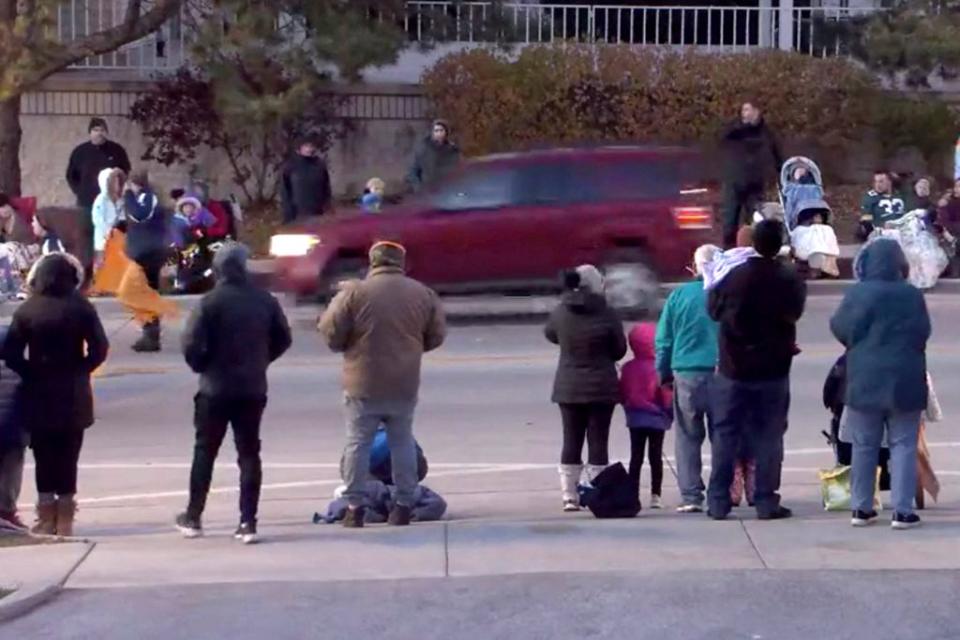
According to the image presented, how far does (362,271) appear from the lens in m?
19.5

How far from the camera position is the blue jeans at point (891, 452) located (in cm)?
1051

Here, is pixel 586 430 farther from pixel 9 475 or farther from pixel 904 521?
pixel 9 475

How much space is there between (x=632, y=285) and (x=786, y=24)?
1179 cm

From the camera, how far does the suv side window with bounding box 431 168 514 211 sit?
19656 millimetres

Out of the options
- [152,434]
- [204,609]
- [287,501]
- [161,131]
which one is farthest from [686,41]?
[204,609]

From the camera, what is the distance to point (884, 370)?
10.3m

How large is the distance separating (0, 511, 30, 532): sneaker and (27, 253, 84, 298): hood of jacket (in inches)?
50.1

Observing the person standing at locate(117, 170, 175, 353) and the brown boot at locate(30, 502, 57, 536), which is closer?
the brown boot at locate(30, 502, 57, 536)

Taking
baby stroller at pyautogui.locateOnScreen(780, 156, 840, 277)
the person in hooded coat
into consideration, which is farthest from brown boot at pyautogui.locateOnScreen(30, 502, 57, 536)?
baby stroller at pyautogui.locateOnScreen(780, 156, 840, 277)

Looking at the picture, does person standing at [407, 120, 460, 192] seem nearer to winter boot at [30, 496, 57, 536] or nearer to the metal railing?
the metal railing

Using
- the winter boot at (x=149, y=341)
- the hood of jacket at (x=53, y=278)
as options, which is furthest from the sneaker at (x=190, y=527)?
the winter boot at (x=149, y=341)

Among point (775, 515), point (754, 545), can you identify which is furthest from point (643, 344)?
point (754, 545)

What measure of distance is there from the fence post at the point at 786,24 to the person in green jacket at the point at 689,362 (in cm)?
1933

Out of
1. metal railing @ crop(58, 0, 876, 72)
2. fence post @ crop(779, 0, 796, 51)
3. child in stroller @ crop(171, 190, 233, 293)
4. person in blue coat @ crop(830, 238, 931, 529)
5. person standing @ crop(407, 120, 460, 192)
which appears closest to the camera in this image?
person in blue coat @ crop(830, 238, 931, 529)
